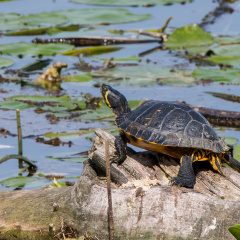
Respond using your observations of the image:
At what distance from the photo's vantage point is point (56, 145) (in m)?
5.68

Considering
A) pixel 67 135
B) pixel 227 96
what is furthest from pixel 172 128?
pixel 227 96

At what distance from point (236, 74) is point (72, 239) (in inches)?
205

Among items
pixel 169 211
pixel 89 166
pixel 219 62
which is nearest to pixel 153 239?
pixel 169 211

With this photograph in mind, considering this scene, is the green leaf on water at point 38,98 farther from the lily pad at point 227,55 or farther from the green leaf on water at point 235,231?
the green leaf on water at point 235,231

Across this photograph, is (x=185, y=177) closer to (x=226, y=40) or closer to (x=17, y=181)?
(x=17, y=181)

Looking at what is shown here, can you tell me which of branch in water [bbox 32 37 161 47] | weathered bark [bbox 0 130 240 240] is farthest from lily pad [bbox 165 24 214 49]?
weathered bark [bbox 0 130 240 240]

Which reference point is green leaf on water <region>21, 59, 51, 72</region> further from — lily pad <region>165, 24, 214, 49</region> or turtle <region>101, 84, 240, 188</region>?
turtle <region>101, 84, 240, 188</region>

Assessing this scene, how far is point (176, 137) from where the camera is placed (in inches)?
144

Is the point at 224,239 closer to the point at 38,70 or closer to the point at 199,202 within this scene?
the point at 199,202

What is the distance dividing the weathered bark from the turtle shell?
206mm

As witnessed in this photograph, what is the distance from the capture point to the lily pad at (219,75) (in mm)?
7695

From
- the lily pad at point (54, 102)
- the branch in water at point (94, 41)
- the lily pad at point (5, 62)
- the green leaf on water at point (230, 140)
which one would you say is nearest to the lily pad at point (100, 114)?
the lily pad at point (54, 102)

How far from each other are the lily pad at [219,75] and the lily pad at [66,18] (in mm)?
4076

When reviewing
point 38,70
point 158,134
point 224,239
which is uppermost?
point 158,134
